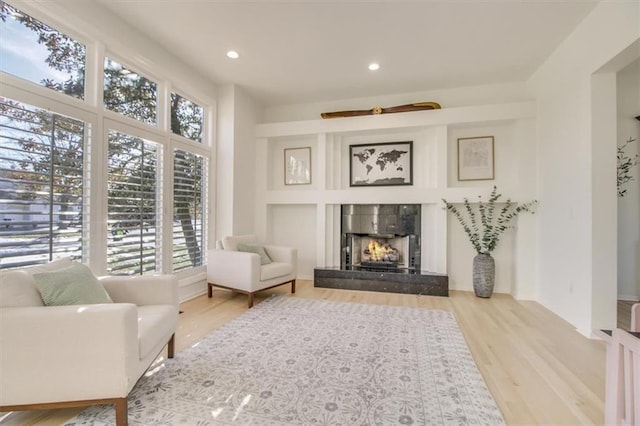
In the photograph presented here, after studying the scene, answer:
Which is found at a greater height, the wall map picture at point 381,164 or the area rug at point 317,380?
the wall map picture at point 381,164

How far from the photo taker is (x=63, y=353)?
1383 millimetres

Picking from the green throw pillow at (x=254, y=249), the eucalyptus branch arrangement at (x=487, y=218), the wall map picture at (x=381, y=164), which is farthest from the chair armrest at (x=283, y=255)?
the eucalyptus branch arrangement at (x=487, y=218)

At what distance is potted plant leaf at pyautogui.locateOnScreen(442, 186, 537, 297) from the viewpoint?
3.78 m

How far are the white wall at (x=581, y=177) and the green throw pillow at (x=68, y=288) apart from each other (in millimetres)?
3976

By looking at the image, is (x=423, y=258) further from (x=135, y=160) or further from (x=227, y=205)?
(x=135, y=160)

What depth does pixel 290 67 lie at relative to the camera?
366cm

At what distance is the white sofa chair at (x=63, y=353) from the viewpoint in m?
1.36

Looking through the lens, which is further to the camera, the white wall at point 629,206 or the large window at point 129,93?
the white wall at point 629,206

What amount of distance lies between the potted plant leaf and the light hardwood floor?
0.96 feet

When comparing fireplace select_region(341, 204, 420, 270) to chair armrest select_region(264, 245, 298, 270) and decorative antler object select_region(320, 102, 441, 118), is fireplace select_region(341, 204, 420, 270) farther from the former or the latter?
decorative antler object select_region(320, 102, 441, 118)

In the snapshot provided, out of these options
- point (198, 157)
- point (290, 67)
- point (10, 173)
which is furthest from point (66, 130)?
point (290, 67)

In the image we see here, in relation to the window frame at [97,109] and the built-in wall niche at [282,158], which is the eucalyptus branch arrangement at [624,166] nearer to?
the built-in wall niche at [282,158]

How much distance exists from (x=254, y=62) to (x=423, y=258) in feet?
12.2

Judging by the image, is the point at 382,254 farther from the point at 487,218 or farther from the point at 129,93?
the point at 129,93
